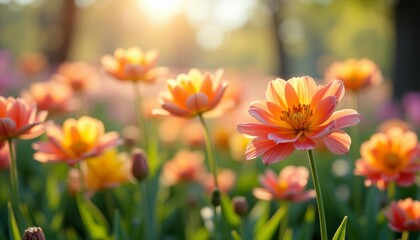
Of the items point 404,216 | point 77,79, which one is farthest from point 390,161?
point 77,79

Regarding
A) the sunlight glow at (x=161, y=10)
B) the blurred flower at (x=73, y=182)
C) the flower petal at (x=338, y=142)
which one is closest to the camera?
the flower petal at (x=338, y=142)

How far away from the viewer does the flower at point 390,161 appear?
5.24 feet

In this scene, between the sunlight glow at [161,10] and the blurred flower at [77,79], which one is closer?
the blurred flower at [77,79]

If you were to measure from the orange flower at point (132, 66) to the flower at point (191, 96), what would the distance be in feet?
1.33

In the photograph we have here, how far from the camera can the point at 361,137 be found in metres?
4.16

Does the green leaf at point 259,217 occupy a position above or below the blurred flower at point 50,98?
below

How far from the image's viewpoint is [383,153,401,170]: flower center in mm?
1624

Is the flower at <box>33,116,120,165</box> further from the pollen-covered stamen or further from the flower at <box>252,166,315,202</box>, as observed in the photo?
the pollen-covered stamen

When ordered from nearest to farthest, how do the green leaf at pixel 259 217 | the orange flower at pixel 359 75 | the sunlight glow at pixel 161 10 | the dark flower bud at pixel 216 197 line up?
the dark flower bud at pixel 216 197
the green leaf at pixel 259 217
the orange flower at pixel 359 75
the sunlight glow at pixel 161 10

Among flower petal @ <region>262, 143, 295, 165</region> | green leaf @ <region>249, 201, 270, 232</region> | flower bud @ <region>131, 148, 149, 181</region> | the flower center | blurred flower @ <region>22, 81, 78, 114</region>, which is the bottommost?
green leaf @ <region>249, 201, 270, 232</region>

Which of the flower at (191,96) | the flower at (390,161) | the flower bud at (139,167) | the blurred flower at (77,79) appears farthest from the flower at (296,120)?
the blurred flower at (77,79)

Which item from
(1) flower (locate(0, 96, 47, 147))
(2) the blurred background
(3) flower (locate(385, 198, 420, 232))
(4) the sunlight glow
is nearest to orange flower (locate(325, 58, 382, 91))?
(3) flower (locate(385, 198, 420, 232))

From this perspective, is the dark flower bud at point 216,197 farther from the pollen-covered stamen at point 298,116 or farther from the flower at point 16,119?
the flower at point 16,119

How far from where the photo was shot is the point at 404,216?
4.78ft
